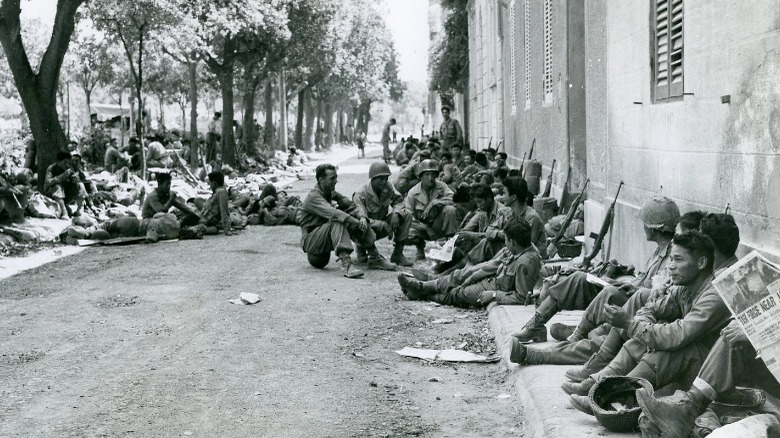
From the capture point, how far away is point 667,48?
8109 mm

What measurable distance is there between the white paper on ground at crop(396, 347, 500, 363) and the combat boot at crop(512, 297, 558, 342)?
1.38 ft

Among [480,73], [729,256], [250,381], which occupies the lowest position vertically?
[250,381]

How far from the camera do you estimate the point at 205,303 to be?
945cm

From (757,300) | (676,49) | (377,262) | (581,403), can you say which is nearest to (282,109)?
(377,262)

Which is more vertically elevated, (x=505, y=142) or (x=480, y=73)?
(x=480, y=73)

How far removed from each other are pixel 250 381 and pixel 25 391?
1382 mm

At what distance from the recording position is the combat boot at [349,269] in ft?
36.7

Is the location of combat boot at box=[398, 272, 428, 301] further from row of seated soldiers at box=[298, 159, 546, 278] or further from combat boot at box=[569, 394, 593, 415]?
combat boot at box=[569, 394, 593, 415]

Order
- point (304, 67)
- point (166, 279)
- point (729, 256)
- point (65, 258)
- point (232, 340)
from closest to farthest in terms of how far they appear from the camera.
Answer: point (729, 256)
point (232, 340)
point (166, 279)
point (65, 258)
point (304, 67)

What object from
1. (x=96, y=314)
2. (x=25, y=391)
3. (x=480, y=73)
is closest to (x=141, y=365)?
(x=25, y=391)

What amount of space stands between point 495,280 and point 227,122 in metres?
25.3

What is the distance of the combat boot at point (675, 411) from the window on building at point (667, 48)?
369cm

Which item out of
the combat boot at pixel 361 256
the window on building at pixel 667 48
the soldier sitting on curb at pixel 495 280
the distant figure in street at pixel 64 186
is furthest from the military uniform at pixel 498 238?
the distant figure in street at pixel 64 186

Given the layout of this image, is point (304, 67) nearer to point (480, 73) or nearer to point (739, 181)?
point (480, 73)
